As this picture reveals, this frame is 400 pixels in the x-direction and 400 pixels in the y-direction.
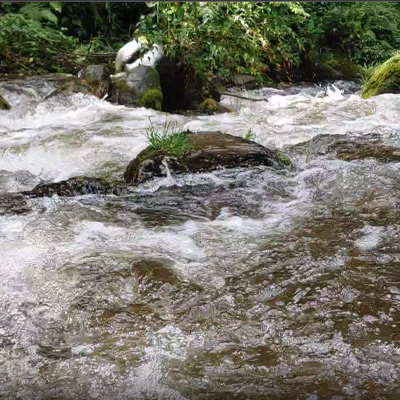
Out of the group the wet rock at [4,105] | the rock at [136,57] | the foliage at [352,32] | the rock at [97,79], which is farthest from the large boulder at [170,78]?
the foliage at [352,32]

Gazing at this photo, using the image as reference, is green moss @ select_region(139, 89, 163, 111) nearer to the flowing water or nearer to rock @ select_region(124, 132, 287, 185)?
the flowing water

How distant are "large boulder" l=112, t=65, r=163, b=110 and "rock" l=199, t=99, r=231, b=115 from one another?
609 millimetres

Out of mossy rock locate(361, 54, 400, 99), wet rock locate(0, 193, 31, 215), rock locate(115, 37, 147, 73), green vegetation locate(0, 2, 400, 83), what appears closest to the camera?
wet rock locate(0, 193, 31, 215)

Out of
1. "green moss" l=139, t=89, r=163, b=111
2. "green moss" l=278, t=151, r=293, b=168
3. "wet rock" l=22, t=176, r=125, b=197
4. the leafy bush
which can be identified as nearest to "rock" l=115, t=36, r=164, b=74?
"green moss" l=139, t=89, r=163, b=111

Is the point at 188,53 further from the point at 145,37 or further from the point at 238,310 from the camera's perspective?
the point at 238,310

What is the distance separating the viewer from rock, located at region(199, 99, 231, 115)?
25.9ft

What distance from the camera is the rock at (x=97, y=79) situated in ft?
26.7

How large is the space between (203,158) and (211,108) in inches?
119

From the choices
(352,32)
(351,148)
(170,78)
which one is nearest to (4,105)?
(170,78)

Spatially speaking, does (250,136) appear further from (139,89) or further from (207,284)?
(207,284)

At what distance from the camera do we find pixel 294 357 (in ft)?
7.86

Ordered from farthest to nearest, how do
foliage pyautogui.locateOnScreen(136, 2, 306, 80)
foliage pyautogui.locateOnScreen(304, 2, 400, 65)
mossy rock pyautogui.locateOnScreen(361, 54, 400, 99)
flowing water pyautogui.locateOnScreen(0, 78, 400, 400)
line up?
1. foliage pyautogui.locateOnScreen(304, 2, 400, 65)
2. mossy rock pyautogui.locateOnScreen(361, 54, 400, 99)
3. foliage pyautogui.locateOnScreen(136, 2, 306, 80)
4. flowing water pyautogui.locateOnScreen(0, 78, 400, 400)

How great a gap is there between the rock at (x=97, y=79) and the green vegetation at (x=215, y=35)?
90cm

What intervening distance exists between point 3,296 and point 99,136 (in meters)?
3.58
